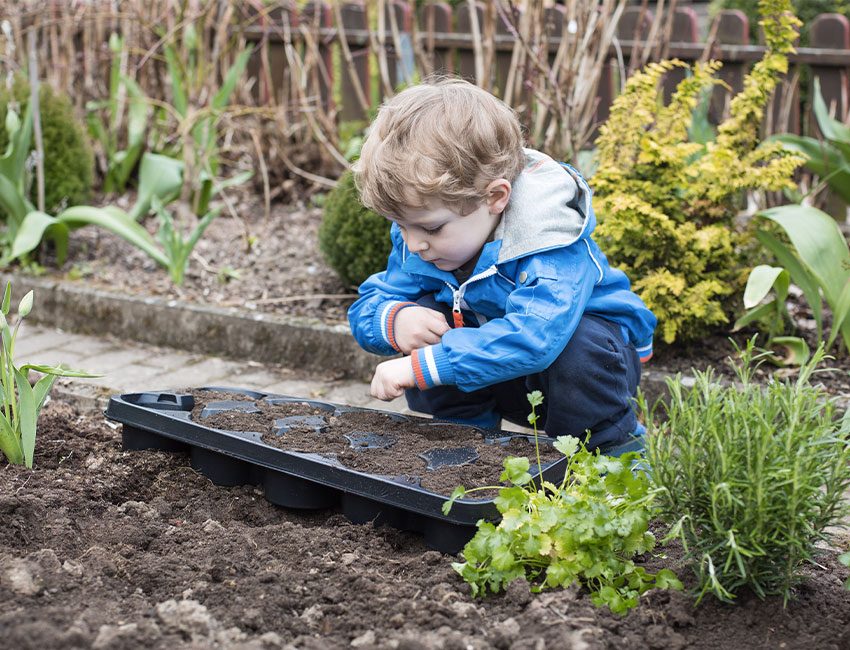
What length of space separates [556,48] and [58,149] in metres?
2.94

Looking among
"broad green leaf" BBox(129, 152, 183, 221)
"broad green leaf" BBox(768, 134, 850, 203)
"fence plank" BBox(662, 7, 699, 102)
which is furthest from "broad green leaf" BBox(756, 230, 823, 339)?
"broad green leaf" BBox(129, 152, 183, 221)

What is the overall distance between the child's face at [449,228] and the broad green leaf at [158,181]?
278cm

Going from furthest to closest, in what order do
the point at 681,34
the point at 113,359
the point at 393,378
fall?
the point at 681,34, the point at 113,359, the point at 393,378

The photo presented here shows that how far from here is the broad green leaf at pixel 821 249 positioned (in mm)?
3297

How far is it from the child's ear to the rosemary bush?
867mm

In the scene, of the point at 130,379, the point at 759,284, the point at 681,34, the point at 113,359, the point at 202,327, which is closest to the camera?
the point at 759,284

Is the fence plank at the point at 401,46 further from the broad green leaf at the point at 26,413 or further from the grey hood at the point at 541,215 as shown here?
the broad green leaf at the point at 26,413

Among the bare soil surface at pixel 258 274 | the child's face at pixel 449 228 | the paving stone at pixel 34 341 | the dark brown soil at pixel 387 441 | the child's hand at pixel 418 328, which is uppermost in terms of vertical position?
the child's face at pixel 449 228

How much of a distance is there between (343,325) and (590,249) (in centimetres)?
156

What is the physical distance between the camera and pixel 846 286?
321 cm


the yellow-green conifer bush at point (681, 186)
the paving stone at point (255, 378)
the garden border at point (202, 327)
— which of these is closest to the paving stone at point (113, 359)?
the garden border at point (202, 327)

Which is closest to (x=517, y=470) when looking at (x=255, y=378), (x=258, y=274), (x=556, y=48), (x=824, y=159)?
(x=255, y=378)

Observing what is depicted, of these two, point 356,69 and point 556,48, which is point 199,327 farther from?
point 356,69

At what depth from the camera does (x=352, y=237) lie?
4.14 meters
